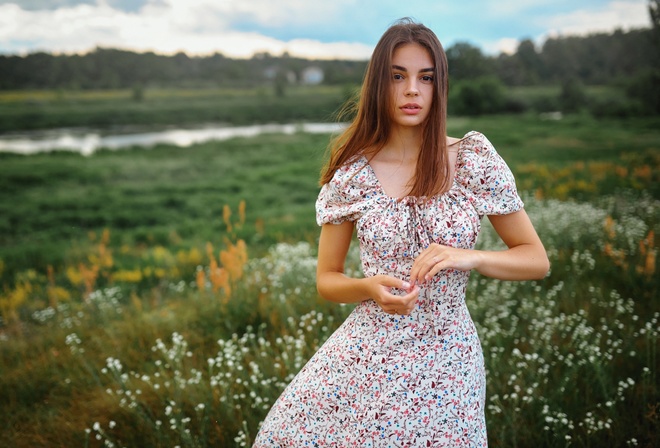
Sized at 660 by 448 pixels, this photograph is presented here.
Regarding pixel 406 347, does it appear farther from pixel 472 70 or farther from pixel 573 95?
pixel 573 95

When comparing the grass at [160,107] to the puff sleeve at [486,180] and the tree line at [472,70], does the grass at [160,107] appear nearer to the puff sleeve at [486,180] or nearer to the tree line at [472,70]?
the tree line at [472,70]

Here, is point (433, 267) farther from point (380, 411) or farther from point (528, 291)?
point (528, 291)

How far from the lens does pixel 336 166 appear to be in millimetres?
2000

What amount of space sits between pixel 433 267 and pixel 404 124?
0.62 m

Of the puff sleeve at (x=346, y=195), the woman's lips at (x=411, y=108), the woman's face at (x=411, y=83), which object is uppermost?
the woman's face at (x=411, y=83)

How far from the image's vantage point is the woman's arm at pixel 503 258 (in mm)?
1543

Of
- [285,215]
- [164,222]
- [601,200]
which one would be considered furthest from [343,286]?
[164,222]

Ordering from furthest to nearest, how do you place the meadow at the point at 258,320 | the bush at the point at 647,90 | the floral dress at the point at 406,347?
1. the bush at the point at 647,90
2. the meadow at the point at 258,320
3. the floral dress at the point at 406,347

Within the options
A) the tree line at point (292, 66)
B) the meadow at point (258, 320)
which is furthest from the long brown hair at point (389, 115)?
the tree line at point (292, 66)

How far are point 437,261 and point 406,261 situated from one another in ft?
0.87

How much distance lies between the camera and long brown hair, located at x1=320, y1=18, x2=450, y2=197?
1.80 metres

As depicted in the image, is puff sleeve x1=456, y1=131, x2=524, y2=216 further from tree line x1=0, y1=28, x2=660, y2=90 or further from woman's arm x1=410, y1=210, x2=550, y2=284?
tree line x1=0, y1=28, x2=660, y2=90

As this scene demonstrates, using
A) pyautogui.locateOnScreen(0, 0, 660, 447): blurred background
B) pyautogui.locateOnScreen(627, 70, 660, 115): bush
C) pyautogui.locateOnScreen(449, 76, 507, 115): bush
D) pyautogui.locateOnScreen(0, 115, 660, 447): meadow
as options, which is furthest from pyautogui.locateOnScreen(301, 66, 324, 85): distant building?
pyautogui.locateOnScreen(627, 70, 660, 115): bush

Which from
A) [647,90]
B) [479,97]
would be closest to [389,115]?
[647,90]
